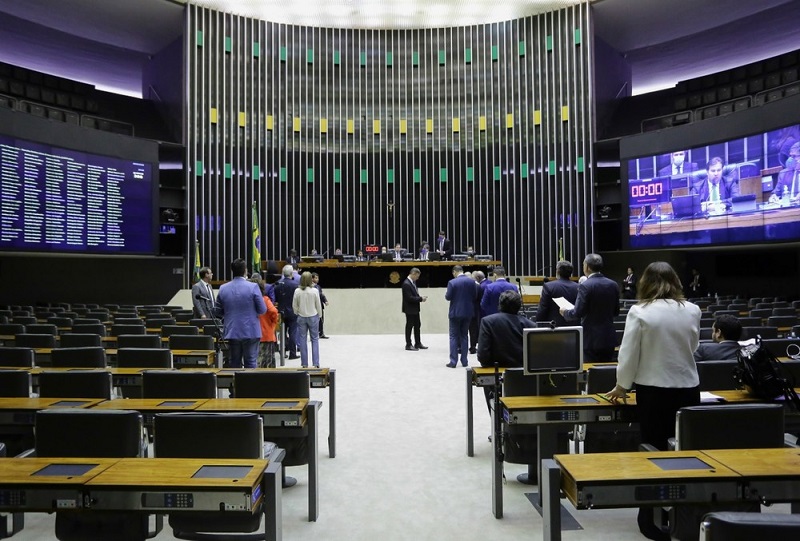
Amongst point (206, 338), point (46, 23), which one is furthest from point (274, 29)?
point (206, 338)

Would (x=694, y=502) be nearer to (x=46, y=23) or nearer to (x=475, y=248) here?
(x=475, y=248)

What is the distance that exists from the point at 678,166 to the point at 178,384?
50.3 ft

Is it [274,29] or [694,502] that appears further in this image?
[274,29]

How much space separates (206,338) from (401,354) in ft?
16.0

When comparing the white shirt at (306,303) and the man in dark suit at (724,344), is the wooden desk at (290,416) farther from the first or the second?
the white shirt at (306,303)

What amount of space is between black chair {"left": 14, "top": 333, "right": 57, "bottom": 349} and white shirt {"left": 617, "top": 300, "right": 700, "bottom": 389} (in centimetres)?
598

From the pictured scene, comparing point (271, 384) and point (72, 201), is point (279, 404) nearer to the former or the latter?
point (271, 384)

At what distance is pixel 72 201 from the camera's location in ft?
48.8

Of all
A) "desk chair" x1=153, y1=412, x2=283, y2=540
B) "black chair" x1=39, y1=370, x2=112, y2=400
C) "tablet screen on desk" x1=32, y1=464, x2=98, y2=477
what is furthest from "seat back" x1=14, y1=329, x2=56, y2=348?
"tablet screen on desk" x1=32, y1=464, x2=98, y2=477

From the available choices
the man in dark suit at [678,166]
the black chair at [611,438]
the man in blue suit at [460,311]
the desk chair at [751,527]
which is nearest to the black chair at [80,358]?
the black chair at [611,438]

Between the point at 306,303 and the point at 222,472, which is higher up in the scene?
the point at 306,303

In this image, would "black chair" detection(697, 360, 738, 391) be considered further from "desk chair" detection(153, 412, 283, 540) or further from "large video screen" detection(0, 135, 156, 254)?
"large video screen" detection(0, 135, 156, 254)

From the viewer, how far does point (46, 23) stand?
1906 cm

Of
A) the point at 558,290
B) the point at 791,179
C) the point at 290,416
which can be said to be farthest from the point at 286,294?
the point at 791,179
